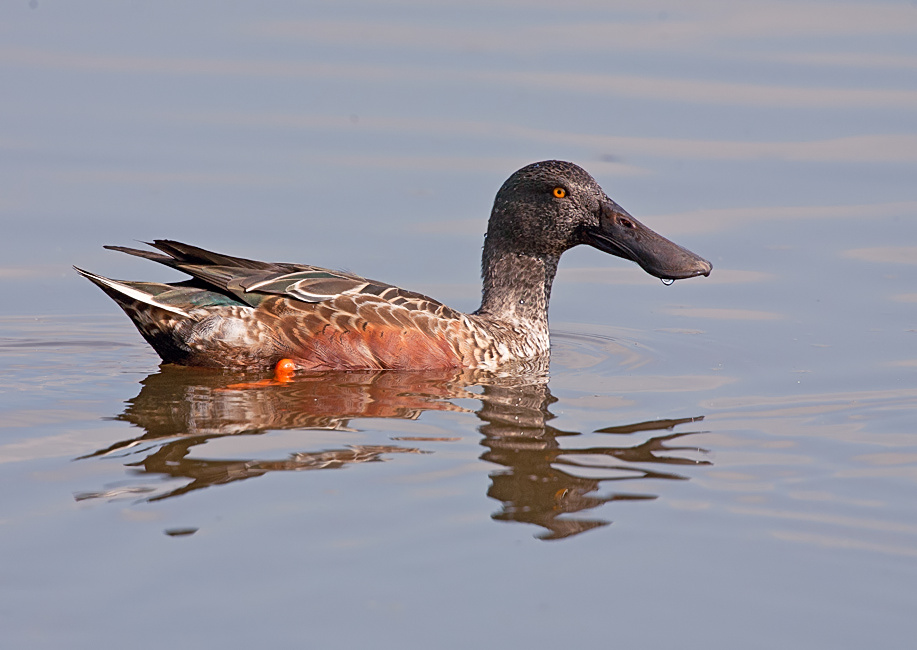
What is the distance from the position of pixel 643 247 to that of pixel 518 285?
97 centimetres

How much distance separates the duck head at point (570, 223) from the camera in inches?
343

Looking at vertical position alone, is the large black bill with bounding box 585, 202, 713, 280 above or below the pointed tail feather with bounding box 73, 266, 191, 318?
above

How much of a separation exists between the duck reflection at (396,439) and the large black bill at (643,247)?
106 cm

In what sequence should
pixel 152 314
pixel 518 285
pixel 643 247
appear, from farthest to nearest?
pixel 518 285, pixel 643 247, pixel 152 314

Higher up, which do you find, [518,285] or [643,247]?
[643,247]

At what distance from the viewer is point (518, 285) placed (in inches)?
364

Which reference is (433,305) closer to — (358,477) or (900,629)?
(358,477)

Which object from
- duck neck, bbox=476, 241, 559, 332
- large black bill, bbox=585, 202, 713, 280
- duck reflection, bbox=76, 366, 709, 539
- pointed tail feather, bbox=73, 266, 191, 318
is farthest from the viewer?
duck neck, bbox=476, 241, 559, 332

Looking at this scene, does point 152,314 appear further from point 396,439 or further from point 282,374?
point 396,439

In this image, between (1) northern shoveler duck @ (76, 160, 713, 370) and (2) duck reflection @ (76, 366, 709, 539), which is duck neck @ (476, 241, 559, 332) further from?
(2) duck reflection @ (76, 366, 709, 539)

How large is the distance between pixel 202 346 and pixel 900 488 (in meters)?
4.14

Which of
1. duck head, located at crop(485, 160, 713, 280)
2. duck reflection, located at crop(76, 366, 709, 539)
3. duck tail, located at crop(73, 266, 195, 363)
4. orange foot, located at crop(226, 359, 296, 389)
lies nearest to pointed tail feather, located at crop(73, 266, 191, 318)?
duck tail, located at crop(73, 266, 195, 363)

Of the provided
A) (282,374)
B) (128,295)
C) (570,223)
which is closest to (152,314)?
(128,295)

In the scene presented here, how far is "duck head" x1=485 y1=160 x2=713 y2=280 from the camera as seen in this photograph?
871 centimetres
